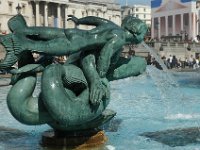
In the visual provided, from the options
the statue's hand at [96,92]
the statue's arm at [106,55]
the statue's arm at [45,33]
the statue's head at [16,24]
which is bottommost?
the statue's hand at [96,92]

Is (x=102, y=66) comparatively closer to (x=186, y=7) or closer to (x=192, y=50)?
(x=192, y=50)

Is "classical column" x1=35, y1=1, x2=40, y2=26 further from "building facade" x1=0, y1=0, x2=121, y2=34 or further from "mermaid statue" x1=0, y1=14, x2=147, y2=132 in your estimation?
"mermaid statue" x1=0, y1=14, x2=147, y2=132

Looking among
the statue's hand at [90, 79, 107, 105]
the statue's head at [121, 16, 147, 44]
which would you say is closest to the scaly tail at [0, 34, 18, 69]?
the statue's hand at [90, 79, 107, 105]

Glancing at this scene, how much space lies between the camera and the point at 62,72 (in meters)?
5.83

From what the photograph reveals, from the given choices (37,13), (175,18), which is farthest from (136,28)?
(175,18)

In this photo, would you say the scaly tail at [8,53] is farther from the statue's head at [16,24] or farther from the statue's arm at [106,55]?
the statue's arm at [106,55]

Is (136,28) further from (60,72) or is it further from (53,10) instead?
(53,10)

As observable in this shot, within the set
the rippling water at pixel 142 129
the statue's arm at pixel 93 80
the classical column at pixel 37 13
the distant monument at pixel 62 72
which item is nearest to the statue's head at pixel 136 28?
the distant monument at pixel 62 72

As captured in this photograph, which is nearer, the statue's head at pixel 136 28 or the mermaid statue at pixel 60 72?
the mermaid statue at pixel 60 72

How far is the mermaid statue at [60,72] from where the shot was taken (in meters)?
5.69

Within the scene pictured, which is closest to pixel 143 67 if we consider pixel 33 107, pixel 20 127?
pixel 33 107

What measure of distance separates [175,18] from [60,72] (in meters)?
81.9

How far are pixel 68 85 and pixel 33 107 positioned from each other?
1.58 feet

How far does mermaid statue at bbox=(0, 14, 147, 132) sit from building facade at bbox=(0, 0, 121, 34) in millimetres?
61073
